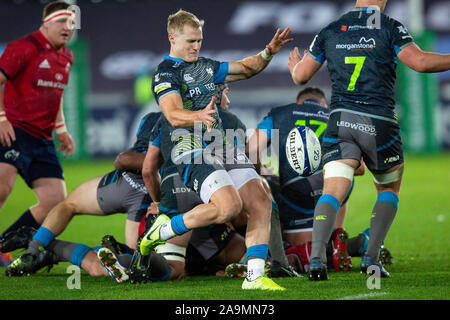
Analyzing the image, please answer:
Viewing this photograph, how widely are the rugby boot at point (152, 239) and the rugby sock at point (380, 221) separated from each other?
1.63 meters

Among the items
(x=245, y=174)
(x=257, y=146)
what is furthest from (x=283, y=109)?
(x=245, y=174)

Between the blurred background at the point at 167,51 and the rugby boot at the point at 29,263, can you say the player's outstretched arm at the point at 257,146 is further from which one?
the blurred background at the point at 167,51

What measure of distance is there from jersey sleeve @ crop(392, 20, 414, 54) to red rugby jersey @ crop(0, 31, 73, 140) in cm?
374

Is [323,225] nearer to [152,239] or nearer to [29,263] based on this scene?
[152,239]

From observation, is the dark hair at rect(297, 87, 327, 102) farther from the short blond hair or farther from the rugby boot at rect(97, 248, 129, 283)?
the rugby boot at rect(97, 248, 129, 283)

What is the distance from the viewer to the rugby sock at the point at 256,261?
190 inches

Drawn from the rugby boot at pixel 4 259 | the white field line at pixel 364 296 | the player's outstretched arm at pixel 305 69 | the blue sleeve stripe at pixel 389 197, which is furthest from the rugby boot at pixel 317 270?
the rugby boot at pixel 4 259

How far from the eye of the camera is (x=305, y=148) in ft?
19.0

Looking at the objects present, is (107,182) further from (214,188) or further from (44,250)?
(214,188)

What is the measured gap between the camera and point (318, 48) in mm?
5508

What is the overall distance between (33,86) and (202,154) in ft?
9.39

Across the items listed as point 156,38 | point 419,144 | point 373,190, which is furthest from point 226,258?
point 156,38

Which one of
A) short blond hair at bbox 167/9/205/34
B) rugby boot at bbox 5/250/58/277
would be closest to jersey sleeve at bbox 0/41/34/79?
rugby boot at bbox 5/250/58/277

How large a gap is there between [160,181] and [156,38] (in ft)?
57.0
